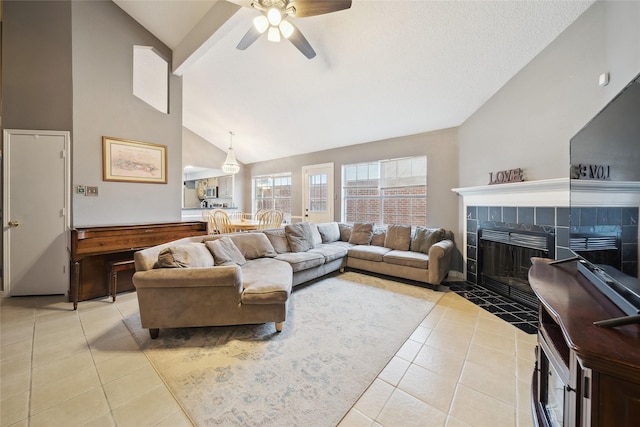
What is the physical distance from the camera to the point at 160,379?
1.61 meters

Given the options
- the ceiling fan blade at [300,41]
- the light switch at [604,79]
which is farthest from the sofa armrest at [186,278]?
the light switch at [604,79]

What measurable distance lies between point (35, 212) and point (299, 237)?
11.0 feet

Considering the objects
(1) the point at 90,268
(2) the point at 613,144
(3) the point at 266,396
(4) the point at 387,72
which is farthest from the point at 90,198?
(2) the point at 613,144

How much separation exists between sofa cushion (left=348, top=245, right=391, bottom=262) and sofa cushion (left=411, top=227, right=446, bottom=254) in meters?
0.44

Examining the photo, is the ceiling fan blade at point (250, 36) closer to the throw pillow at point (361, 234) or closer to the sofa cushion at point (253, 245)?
the sofa cushion at point (253, 245)

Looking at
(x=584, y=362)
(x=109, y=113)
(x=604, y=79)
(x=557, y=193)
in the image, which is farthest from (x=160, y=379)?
(x=604, y=79)

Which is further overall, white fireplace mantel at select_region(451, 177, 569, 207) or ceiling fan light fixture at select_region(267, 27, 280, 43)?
white fireplace mantel at select_region(451, 177, 569, 207)

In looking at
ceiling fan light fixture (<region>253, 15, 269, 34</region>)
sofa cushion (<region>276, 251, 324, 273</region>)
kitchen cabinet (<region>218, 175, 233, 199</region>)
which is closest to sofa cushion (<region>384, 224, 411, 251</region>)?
sofa cushion (<region>276, 251, 324, 273</region>)

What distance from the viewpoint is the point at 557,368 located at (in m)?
0.99

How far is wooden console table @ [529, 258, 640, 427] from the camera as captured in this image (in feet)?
2.17

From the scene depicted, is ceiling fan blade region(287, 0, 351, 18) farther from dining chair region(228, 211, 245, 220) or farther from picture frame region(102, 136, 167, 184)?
dining chair region(228, 211, 245, 220)

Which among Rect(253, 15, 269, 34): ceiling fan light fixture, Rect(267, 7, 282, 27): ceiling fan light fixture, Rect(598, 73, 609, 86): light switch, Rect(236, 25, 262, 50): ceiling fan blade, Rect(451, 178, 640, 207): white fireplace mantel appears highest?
Rect(236, 25, 262, 50): ceiling fan blade

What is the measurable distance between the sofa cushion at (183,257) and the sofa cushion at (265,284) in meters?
0.46

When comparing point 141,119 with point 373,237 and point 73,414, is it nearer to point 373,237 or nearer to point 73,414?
point 73,414
